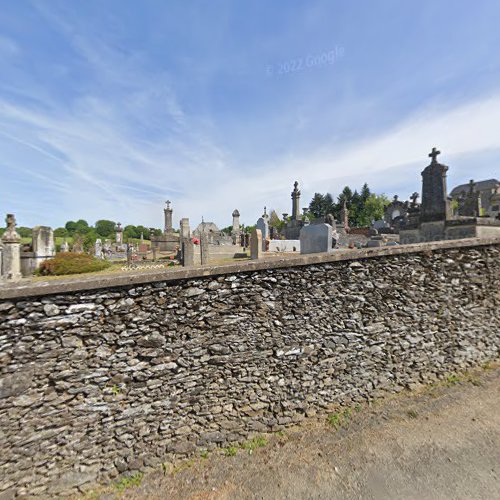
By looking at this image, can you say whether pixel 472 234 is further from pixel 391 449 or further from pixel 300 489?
pixel 300 489

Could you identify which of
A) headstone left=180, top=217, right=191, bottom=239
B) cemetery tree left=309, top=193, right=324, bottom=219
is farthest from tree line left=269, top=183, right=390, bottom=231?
headstone left=180, top=217, right=191, bottom=239

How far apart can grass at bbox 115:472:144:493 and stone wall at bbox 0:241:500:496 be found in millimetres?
92

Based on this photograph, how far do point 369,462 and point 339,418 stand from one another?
78 centimetres

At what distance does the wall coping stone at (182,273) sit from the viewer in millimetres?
2814

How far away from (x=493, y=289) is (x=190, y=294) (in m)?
6.31

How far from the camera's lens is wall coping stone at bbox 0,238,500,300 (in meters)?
2.81

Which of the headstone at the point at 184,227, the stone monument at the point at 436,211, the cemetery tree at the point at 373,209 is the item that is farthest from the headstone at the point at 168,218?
the cemetery tree at the point at 373,209

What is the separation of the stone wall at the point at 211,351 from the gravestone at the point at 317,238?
8.82ft

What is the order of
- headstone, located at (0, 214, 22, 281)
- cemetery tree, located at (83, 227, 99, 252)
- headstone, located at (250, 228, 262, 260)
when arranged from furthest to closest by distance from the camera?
1. cemetery tree, located at (83, 227, 99, 252)
2. headstone, located at (250, 228, 262, 260)
3. headstone, located at (0, 214, 22, 281)

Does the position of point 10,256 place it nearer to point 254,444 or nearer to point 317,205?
point 254,444

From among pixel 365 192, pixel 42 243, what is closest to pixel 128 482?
pixel 42 243

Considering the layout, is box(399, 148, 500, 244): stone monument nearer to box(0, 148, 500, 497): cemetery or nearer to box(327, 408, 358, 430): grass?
box(0, 148, 500, 497): cemetery

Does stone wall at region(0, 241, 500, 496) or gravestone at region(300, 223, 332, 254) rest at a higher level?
gravestone at region(300, 223, 332, 254)

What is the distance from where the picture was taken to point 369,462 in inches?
130
